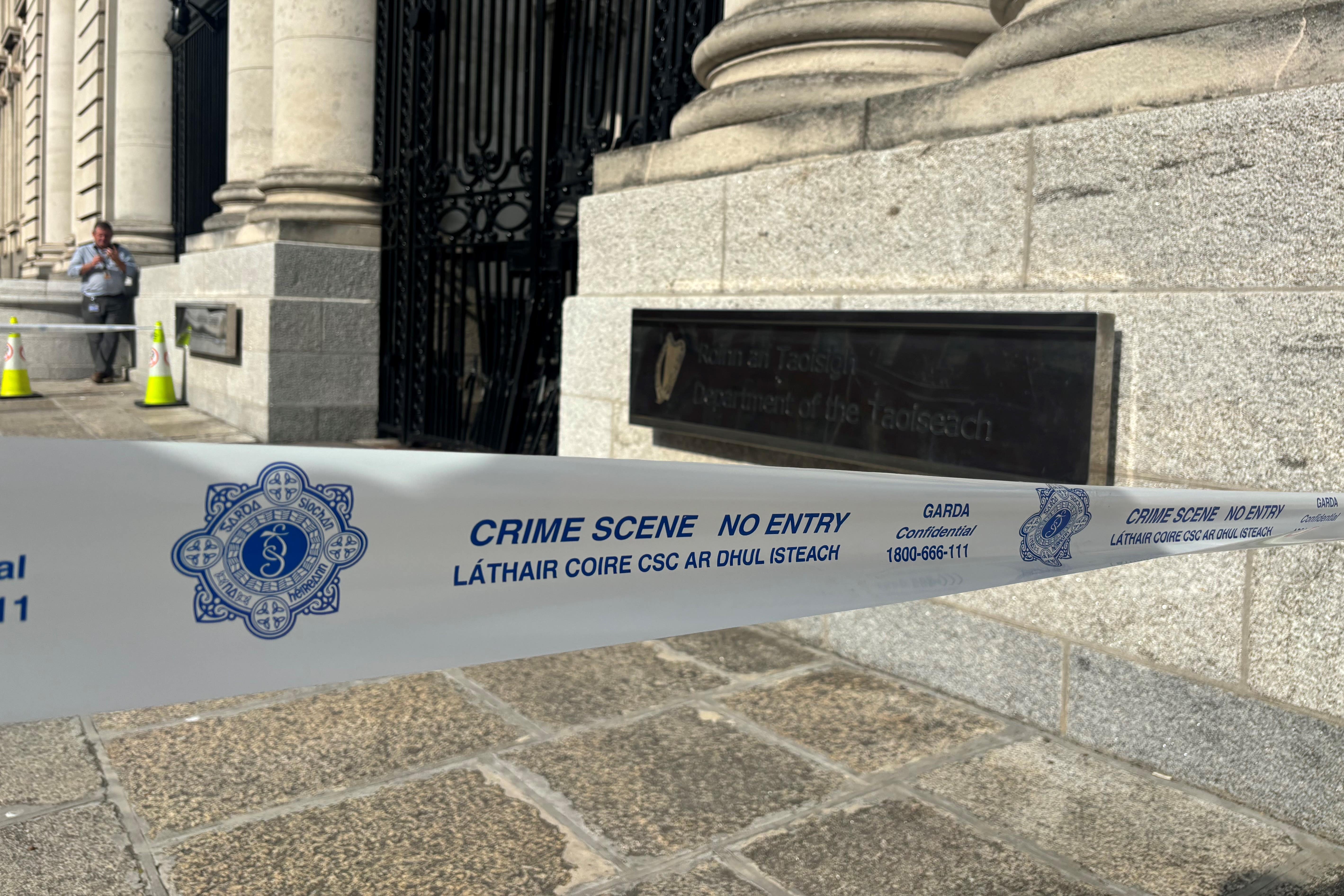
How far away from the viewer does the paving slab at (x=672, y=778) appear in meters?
2.88

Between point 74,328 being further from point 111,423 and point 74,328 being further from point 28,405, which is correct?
point 111,423

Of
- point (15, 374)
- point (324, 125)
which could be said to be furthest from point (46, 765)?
point (15, 374)

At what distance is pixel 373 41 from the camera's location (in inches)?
374

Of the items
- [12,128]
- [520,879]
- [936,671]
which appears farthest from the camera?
[12,128]

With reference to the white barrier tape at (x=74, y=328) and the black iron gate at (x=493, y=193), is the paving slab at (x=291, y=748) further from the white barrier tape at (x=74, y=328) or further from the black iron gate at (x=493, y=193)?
the white barrier tape at (x=74, y=328)

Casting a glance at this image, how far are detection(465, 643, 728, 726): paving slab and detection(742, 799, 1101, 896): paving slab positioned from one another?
3.30ft

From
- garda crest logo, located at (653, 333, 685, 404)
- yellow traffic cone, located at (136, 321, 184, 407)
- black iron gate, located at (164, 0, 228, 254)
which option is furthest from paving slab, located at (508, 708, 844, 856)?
black iron gate, located at (164, 0, 228, 254)

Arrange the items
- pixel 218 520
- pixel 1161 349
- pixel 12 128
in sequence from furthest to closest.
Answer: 1. pixel 12 128
2. pixel 1161 349
3. pixel 218 520

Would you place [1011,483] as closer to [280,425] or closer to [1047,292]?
[1047,292]

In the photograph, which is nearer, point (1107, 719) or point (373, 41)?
point (1107, 719)

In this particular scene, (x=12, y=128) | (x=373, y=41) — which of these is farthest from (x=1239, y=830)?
(x=12, y=128)

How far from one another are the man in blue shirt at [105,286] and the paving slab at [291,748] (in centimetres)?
1283

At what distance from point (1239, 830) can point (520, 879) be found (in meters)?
1.92

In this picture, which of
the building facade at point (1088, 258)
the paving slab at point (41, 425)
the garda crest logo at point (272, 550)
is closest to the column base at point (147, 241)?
the paving slab at point (41, 425)
